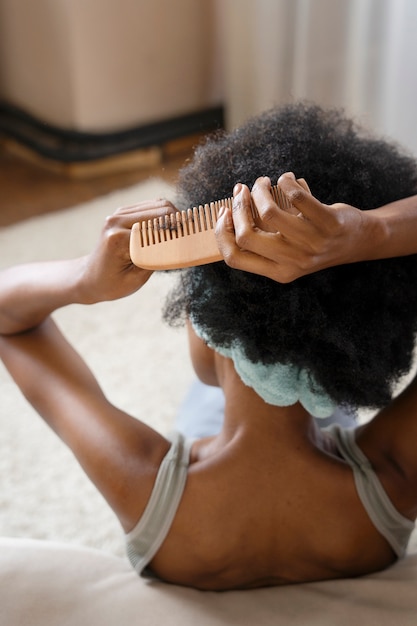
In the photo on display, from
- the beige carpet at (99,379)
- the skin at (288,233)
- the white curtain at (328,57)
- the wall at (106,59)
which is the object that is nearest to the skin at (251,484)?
the skin at (288,233)

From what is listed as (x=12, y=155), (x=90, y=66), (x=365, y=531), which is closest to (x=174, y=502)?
(x=365, y=531)

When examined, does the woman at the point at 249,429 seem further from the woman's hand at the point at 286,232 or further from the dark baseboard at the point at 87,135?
the dark baseboard at the point at 87,135

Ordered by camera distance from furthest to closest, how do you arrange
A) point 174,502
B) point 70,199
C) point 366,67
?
point 70,199 → point 366,67 → point 174,502

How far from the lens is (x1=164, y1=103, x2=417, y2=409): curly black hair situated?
2.38 ft

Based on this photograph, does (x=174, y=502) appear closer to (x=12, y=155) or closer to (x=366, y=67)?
(x=366, y=67)

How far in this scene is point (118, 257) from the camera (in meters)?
0.74

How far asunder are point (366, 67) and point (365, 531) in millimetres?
1508

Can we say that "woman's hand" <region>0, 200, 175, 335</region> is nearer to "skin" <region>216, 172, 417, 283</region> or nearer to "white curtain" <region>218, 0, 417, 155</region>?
"skin" <region>216, 172, 417, 283</region>

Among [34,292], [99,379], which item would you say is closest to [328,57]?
[99,379]

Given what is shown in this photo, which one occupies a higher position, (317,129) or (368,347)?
(317,129)

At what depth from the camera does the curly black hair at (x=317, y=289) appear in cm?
72

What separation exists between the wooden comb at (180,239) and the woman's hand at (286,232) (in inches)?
0.7

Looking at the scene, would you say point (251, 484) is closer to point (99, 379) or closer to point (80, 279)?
point (80, 279)

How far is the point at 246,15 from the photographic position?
2287 mm
